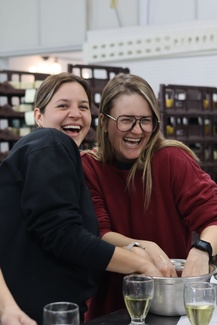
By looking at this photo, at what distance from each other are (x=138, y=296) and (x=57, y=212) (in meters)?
0.34

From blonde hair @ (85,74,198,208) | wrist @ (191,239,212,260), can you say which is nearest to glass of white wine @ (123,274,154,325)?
wrist @ (191,239,212,260)

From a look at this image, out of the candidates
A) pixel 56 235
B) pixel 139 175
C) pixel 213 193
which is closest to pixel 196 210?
pixel 213 193

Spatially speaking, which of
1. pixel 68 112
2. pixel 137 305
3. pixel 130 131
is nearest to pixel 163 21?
pixel 130 131

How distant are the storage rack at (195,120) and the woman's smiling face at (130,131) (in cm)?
337

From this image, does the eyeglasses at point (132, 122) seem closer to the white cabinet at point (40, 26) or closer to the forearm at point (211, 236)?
the forearm at point (211, 236)

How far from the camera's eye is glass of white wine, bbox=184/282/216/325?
152 cm

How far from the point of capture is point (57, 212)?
1.73 meters

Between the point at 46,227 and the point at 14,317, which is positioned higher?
the point at 46,227

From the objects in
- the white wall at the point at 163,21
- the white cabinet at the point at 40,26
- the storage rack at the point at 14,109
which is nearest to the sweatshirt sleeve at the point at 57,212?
the storage rack at the point at 14,109

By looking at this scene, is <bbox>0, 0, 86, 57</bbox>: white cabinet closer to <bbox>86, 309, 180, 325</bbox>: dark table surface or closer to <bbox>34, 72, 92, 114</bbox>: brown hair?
<bbox>34, 72, 92, 114</bbox>: brown hair

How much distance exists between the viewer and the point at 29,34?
841 centimetres

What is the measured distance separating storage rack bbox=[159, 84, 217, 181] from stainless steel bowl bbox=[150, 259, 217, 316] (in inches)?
152

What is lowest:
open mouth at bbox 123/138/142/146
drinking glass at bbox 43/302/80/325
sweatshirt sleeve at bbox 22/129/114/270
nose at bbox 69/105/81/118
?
drinking glass at bbox 43/302/80/325

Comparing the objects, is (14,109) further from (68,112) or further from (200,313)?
(200,313)
